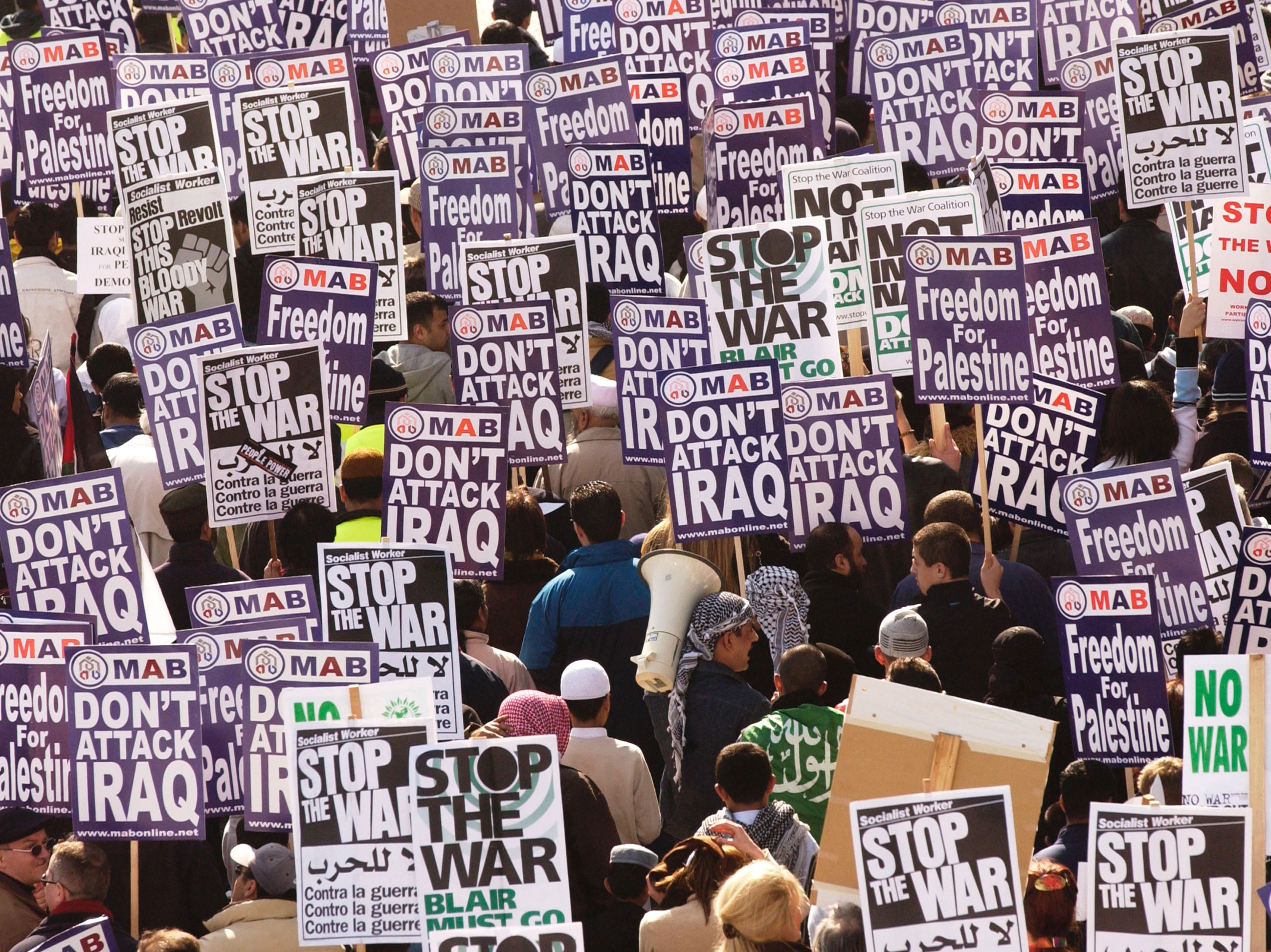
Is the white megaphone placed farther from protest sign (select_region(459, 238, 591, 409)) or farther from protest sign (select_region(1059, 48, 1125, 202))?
protest sign (select_region(1059, 48, 1125, 202))

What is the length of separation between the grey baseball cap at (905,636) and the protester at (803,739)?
414 millimetres

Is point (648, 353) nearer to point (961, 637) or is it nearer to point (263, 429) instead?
point (263, 429)

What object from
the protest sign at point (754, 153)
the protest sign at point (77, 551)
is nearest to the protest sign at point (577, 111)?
the protest sign at point (754, 153)

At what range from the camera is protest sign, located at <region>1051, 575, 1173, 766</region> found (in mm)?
8188

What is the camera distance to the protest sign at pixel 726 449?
32.8ft

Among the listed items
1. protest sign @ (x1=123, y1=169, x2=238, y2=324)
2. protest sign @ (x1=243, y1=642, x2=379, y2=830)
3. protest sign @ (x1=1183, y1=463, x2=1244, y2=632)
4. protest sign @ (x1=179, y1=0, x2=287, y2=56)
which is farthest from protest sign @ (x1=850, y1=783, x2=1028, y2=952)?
protest sign @ (x1=179, y1=0, x2=287, y2=56)

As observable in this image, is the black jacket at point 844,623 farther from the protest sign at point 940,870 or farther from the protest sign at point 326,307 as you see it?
the protest sign at point 326,307

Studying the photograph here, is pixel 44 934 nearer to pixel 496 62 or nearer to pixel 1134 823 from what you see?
pixel 1134 823

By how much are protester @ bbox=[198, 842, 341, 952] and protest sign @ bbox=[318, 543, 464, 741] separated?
3.61 ft

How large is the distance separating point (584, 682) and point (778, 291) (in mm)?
3943

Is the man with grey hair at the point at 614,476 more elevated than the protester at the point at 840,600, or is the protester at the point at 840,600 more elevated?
the man with grey hair at the point at 614,476

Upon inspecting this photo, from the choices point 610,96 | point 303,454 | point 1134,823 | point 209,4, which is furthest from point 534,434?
point 209,4

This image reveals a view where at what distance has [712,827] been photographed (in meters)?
7.08

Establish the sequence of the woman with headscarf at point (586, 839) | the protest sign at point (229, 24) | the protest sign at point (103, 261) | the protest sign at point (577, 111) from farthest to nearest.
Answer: the protest sign at point (229, 24)
the protest sign at point (577, 111)
the protest sign at point (103, 261)
the woman with headscarf at point (586, 839)
